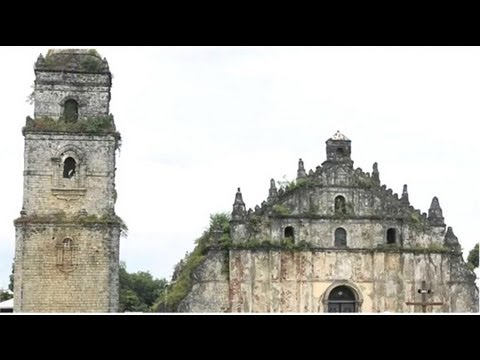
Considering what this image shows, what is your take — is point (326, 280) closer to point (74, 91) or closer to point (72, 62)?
point (74, 91)

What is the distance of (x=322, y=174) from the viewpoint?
1167 inches

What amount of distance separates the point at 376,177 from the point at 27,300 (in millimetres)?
11683

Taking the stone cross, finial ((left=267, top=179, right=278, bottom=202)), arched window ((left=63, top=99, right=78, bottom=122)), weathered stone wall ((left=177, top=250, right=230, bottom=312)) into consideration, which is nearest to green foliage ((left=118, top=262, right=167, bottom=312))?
weathered stone wall ((left=177, top=250, right=230, bottom=312))

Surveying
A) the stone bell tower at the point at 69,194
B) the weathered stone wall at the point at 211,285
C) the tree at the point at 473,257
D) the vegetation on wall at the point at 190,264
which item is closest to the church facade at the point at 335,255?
the weathered stone wall at the point at 211,285

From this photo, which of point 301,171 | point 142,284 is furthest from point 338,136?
point 142,284

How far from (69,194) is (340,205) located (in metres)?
8.68

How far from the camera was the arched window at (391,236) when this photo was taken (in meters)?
30.2

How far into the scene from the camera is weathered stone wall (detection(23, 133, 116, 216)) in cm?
2719

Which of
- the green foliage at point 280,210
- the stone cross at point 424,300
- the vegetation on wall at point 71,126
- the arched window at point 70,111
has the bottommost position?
the stone cross at point 424,300

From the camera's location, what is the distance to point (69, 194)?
89.8 feet

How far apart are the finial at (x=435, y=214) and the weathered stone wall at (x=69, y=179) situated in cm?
1045

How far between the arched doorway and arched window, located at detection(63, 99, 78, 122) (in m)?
9.81

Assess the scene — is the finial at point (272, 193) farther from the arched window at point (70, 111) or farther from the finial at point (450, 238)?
the arched window at point (70, 111)
